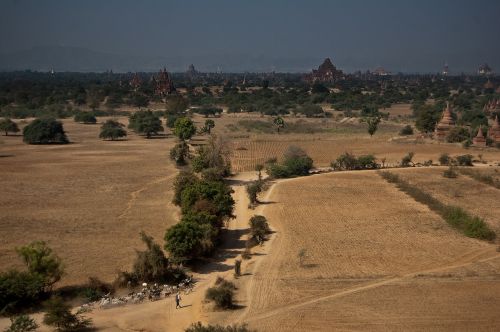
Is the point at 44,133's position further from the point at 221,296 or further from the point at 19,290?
the point at 221,296

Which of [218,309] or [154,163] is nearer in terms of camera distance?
[218,309]

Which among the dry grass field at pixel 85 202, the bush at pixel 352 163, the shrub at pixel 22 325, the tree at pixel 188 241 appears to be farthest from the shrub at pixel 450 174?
the shrub at pixel 22 325

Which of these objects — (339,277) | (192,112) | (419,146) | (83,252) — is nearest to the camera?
(339,277)

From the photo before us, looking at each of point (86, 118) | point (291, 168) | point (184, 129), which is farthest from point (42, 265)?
point (86, 118)

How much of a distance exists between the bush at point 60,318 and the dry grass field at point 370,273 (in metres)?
4.90

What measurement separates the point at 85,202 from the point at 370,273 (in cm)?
1796

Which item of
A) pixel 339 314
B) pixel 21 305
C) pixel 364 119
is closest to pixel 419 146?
pixel 364 119

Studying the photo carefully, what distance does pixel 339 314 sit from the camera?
17812mm

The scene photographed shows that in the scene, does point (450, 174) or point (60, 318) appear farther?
point (450, 174)

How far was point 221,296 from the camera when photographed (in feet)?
59.4

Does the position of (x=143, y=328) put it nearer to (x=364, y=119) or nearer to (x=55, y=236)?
(x=55, y=236)

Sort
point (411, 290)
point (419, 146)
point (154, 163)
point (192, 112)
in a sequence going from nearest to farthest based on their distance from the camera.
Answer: point (411, 290)
point (154, 163)
point (419, 146)
point (192, 112)

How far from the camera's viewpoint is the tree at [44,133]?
190 feet

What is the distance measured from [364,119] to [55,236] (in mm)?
62936
